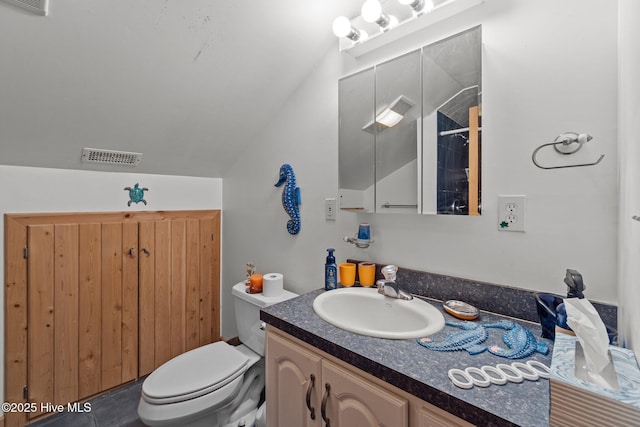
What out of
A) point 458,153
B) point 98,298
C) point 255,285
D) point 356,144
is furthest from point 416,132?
point 98,298

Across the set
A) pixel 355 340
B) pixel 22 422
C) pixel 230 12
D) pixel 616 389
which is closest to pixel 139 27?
pixel 230 12

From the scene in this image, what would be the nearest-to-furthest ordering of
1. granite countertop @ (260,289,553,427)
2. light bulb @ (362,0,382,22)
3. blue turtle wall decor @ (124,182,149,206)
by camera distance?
granite countertop @ (260,289,553,427), light bulb @ (362,0,382,22), blue turtle wall decor @ (124,182,149,206)

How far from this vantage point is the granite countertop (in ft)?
1.86

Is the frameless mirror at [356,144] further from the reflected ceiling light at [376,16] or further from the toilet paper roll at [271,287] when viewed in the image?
the toilet paper roll at [271,287]

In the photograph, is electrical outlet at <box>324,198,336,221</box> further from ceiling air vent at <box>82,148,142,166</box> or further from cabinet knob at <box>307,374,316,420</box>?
ceiling air vent at <box>82,148,142,166</box>

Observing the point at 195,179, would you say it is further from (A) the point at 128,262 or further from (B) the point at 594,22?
(B) the point at 594,22

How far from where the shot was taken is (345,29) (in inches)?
51.6

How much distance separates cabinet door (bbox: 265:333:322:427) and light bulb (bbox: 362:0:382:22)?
1.36m

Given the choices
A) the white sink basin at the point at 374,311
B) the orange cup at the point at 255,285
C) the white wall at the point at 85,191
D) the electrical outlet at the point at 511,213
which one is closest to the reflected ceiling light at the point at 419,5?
the electrical outlet at the point at 511,213

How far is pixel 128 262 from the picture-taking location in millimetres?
1859

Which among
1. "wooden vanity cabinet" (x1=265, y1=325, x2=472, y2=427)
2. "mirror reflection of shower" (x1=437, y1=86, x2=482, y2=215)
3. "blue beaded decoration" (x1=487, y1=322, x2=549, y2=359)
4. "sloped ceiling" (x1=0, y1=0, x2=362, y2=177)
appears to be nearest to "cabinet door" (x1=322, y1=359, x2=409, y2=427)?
"wooden vanity cabinet" (x1=265, y1=325, x2=472, y2=427)

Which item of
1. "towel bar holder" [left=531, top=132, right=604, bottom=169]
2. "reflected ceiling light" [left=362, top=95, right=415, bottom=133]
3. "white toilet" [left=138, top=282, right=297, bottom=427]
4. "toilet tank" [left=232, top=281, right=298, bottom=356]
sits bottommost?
"white toilet" [left=138, top=282, right=297, bottom=427]

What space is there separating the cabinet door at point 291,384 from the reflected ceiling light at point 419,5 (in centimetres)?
139

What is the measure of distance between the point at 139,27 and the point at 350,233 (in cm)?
132
